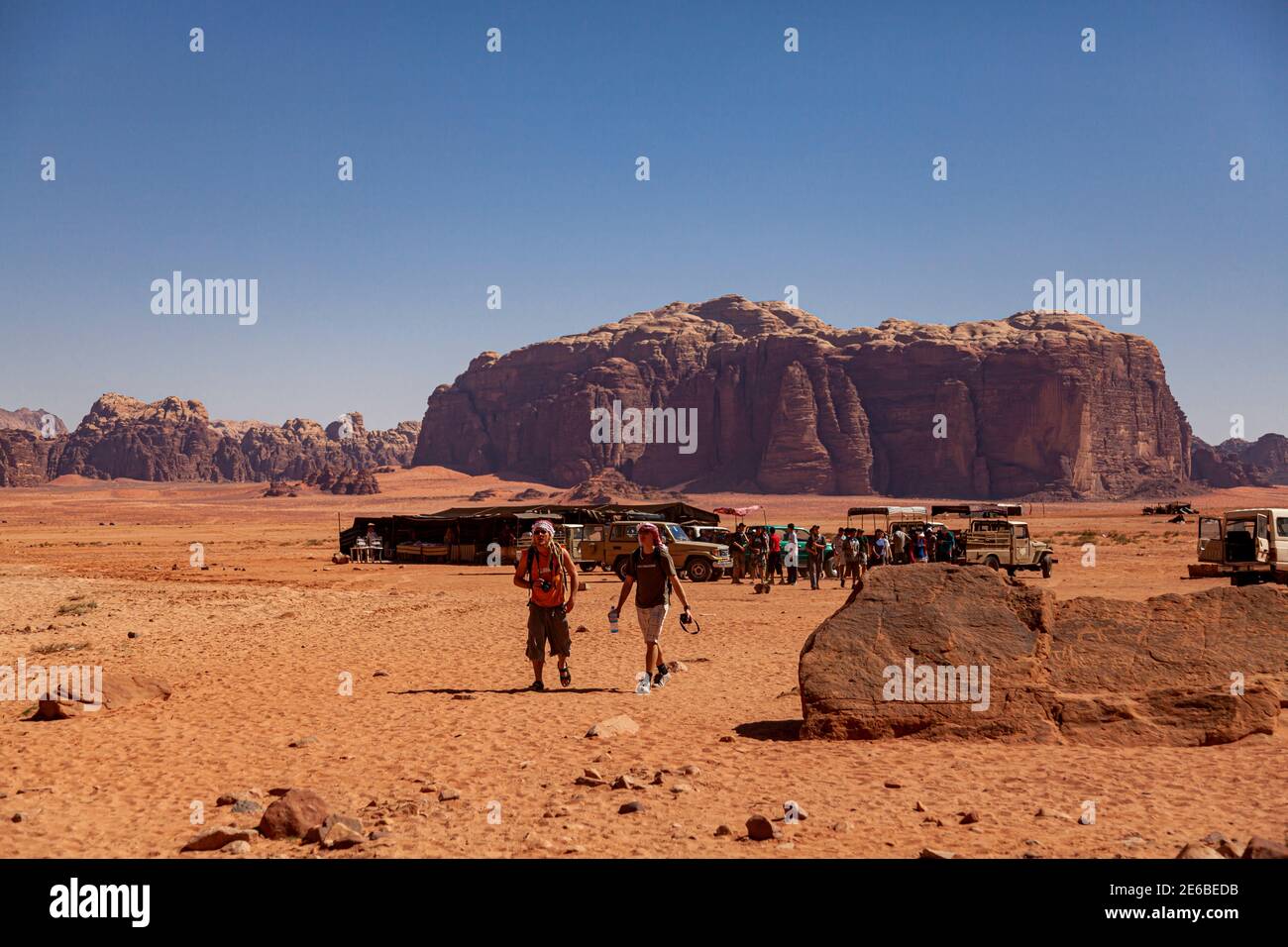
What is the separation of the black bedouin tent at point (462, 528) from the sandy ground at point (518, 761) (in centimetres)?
2060

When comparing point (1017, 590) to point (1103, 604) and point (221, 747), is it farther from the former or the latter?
point (221, 747)

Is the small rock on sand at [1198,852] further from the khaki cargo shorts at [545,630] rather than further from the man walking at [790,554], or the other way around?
the man walking at [790,554]

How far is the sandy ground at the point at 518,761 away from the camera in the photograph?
239 inches

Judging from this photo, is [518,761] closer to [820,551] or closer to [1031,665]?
[1031,665]

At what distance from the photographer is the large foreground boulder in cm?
855

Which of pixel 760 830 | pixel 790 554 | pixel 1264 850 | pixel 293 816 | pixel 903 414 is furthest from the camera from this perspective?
pixel 903 414

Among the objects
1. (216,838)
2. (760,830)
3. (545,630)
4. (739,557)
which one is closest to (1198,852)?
(760,830)

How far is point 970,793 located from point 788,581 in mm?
22777

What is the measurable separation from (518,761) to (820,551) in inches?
809

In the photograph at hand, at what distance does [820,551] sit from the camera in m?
27.8

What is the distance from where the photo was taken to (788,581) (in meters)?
29.6

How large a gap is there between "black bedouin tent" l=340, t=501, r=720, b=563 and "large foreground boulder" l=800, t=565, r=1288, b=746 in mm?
29298
